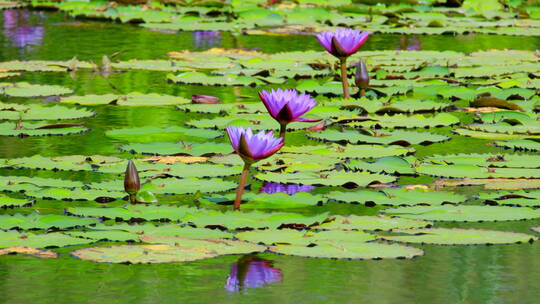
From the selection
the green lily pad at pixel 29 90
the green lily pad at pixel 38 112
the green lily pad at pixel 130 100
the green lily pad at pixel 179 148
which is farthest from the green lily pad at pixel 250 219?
the green lily pad at pixel 29 90

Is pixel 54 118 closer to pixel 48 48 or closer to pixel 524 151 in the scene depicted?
pixel 524 151

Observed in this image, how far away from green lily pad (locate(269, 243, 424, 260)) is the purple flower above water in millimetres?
459

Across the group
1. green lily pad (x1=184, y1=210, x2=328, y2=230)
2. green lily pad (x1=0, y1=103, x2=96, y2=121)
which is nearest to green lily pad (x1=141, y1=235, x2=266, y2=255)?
green lily pad (x1=184, y1=210, x2=328, y2=230)

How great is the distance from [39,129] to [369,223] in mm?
2125

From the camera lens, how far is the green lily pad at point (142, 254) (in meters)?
3.13

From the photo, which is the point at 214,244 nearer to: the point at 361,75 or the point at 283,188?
the point at 283,188

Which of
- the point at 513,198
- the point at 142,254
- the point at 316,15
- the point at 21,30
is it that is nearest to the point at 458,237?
the point at 513,198

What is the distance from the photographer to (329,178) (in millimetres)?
4176

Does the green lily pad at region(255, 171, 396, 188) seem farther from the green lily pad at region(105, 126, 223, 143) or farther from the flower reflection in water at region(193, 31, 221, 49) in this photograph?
the flower reflection in water at region(193, 31, 221, 49)

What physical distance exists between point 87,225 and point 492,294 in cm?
125

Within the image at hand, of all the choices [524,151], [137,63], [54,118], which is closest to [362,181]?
[524,151]

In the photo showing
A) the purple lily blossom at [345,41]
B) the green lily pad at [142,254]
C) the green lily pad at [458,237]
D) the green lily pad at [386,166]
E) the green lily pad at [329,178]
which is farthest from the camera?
the purple lily blossom at [345,41]

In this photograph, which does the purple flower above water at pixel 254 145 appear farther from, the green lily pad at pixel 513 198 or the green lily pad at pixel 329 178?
the green lily pad at pixel 513 198

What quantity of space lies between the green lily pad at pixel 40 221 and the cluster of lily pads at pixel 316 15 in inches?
242
